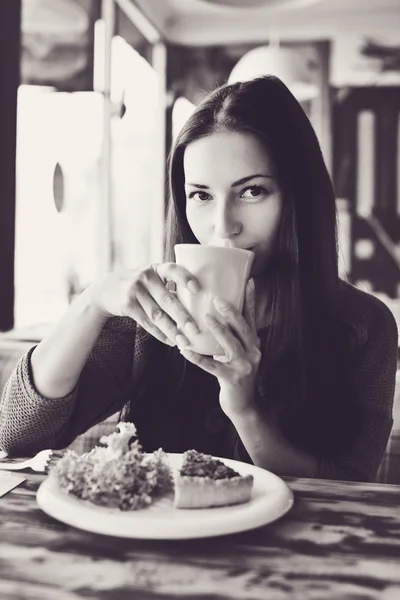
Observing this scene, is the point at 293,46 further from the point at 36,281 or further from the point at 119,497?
the point at 119,497

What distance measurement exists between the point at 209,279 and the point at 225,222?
12.4 inches

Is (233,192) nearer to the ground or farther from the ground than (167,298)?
farther from the ground

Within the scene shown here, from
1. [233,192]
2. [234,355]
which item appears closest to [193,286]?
[234,355]

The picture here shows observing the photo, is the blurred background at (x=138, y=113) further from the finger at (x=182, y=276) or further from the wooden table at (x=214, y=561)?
the wooden table at (x=214, y=561)

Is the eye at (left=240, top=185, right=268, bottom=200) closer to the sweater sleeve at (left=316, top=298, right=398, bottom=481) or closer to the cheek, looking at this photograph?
the cheek

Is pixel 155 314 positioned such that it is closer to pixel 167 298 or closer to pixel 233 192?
pixel 167 298

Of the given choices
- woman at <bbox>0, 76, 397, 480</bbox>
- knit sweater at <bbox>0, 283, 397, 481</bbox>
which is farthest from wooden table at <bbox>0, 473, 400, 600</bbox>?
knit sweater at <bbox>0, 283, 397, 481</bbox>

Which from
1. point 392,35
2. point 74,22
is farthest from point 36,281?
point 392,35

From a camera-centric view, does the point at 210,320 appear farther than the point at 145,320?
No

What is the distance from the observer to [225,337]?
920mm

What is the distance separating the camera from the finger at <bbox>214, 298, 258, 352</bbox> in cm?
92

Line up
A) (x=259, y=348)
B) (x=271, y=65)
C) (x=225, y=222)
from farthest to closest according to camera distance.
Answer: (x=271, y=65)
(x=259, y=348)
(x=225, y=222)

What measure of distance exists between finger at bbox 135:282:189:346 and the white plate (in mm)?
253

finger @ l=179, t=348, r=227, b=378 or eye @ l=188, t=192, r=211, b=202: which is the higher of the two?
eye @ l=188, t=192, r=211, b=202
